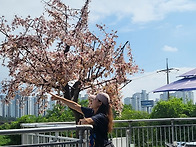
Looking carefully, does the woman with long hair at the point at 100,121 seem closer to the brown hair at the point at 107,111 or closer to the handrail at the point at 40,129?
the brown hair at the point at 107,111

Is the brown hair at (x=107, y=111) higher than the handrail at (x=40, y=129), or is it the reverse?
the brown hair at (x=107, y=111)

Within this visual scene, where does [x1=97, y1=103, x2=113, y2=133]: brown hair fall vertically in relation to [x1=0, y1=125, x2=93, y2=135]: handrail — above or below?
above

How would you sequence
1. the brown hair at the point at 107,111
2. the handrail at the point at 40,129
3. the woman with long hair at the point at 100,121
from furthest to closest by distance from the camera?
the brown hair at the point at 107,111 → the woman with long hair at the point at 100,121 → the handrail at the point at 40,129

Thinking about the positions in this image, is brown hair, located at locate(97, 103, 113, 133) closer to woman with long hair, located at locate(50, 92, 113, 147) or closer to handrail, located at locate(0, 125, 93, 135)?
woman with long hair, located at locate(50, 92, 113, 147)

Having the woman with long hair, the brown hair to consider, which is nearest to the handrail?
the woman with long hair

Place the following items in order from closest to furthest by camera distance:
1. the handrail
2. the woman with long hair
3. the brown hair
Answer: the handrail → the woman with long hair → the brown hair

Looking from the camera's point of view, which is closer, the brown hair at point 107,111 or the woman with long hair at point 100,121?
the woman with long hair at point 100,121

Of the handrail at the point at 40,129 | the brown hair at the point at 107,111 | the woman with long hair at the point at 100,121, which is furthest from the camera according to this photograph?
the brown hair at the point at 107,111

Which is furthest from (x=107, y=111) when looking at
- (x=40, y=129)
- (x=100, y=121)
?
(x=40, y=129)

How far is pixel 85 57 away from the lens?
8750mm

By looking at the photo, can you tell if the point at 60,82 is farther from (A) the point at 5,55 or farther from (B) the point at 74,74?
(A) the point at 5,55

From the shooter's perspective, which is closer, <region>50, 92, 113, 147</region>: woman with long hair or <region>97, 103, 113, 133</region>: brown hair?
<region>50, 92, 113, 147</region>: woman with long hair

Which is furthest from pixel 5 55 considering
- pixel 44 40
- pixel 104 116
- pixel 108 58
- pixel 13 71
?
pixel 104 116

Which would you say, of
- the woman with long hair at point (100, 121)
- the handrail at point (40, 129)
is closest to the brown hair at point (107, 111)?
the woman with long hair at point (100, 121)
